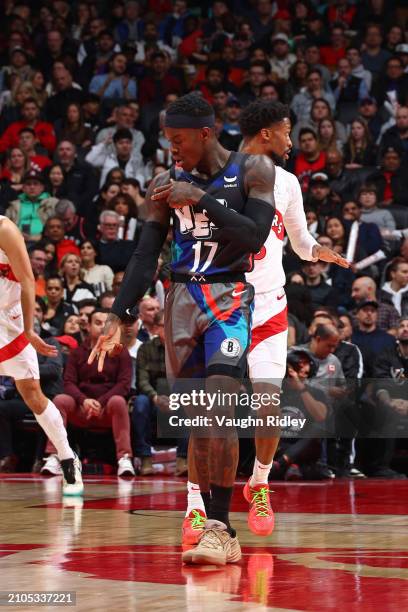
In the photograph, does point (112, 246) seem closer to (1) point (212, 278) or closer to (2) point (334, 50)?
(2) point (334, 50)

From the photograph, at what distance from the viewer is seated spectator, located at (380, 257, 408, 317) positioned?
1145 centimetres

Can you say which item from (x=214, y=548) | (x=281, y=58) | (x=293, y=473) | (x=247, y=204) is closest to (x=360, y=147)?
(x=281, y=58)

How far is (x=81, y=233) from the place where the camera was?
1336 centimetres

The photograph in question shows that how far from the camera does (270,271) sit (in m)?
6.00

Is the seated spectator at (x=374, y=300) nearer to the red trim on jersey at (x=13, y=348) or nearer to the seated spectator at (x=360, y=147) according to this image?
the seated spectator at (x=360, y=147)

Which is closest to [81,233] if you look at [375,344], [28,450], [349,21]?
[28,450]

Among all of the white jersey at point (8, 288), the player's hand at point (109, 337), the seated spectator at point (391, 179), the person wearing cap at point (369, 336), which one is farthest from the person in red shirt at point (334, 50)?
the player's hand at point (109, 337)

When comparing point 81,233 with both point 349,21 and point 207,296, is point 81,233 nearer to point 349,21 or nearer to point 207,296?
point 349,21

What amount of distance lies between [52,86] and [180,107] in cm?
1193

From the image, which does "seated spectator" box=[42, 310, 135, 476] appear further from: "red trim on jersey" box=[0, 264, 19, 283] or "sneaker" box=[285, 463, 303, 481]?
"red trim on jersey" box=[0, 264, 19, 283]

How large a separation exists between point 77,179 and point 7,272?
6966mm

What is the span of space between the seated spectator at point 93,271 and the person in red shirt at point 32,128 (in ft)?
10.6

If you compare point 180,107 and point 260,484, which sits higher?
point 180,107

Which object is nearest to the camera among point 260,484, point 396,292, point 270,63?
point 260,484
